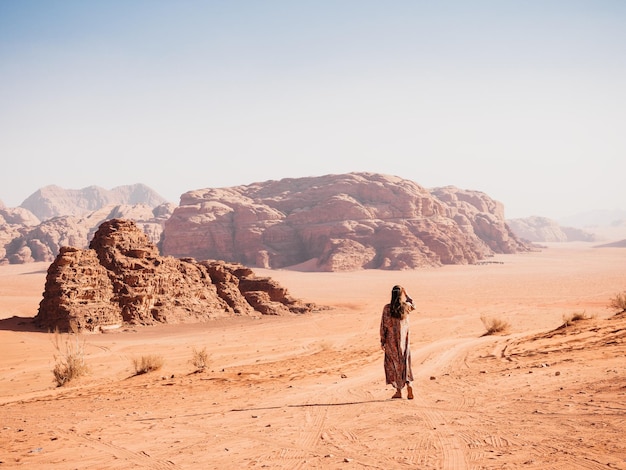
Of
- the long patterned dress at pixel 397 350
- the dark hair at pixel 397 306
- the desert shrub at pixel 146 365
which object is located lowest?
the desert shrub at pixel 146 365

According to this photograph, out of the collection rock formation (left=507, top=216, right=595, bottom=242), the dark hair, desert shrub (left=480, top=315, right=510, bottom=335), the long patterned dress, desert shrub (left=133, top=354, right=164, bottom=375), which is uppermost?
rock formation (left=507, top=216, right=595, bottom=242)

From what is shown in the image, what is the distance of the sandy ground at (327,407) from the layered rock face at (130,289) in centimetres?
296

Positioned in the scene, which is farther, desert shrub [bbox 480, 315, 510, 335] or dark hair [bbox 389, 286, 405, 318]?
desert shrub [bbox 480, 315, 510, 335]

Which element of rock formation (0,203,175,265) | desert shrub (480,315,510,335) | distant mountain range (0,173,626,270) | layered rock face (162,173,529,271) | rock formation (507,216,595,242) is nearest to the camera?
desert shrub (480,315,510,335)

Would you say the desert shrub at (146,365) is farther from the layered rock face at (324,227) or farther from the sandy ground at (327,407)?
the layered rock face at (324,227)

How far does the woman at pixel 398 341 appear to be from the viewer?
838 cm

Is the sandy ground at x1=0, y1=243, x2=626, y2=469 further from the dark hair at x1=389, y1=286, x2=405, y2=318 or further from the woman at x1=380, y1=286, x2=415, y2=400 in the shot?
the dark hair at x1=389, y1=286, x2=405, y2=318

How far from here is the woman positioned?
8.38m

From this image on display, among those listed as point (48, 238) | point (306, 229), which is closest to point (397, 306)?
point (306, 229)

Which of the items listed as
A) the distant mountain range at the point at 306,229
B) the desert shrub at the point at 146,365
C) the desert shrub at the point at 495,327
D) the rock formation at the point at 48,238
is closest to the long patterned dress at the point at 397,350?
the desert shrub at the point at 146,365

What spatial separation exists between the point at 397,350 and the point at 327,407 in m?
1.40

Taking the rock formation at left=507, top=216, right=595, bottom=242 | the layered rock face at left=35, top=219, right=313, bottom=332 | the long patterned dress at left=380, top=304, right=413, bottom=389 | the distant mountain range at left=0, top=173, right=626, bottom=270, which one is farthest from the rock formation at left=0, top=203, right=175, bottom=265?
the rock formation at left=507, top=216, right=595, bottom=242

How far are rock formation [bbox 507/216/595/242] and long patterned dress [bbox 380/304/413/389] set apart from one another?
588 feet

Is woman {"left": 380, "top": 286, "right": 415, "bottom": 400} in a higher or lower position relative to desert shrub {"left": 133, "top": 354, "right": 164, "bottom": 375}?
higher
